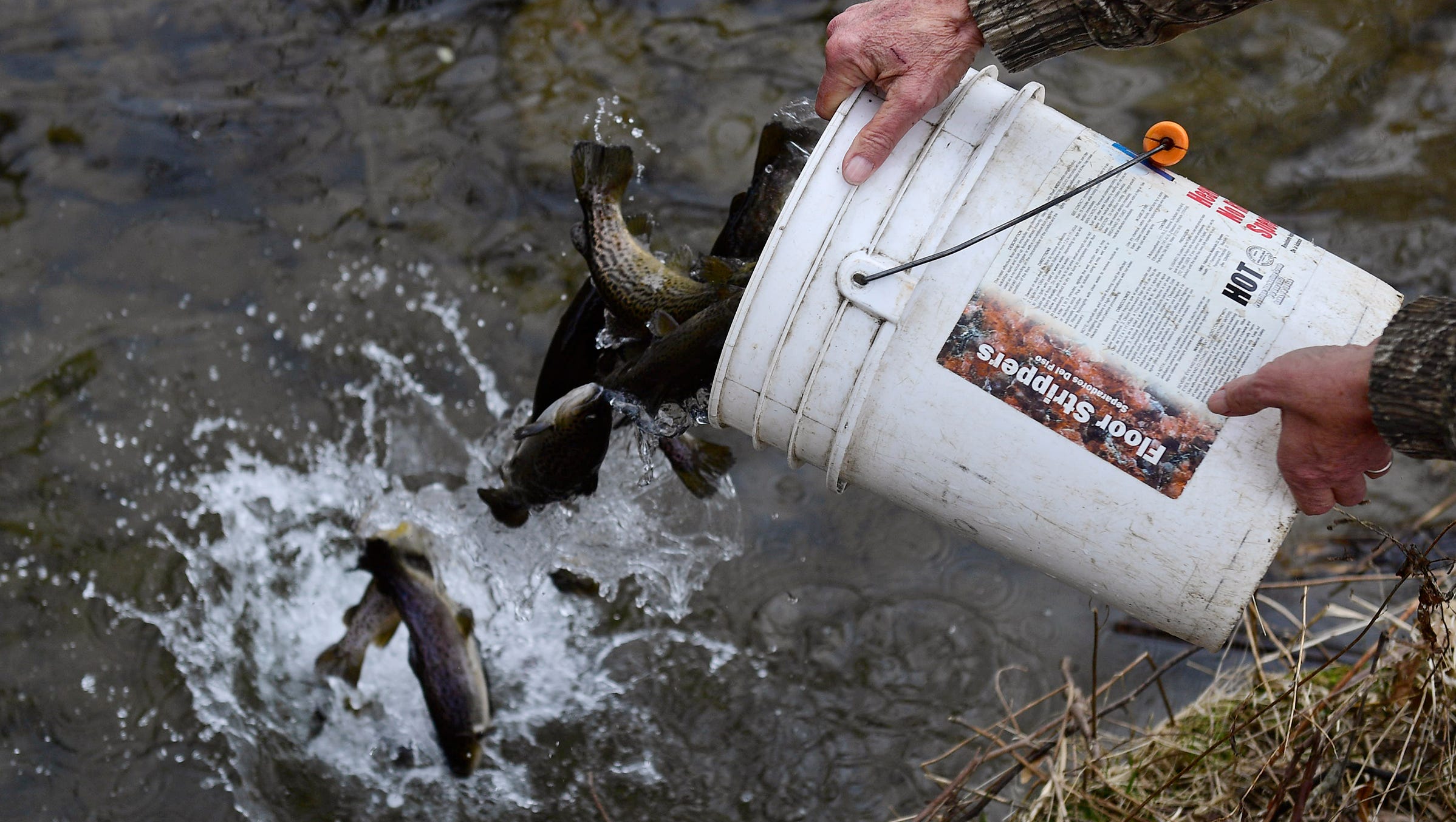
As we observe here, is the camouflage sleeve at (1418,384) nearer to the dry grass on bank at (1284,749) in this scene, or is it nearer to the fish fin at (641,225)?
the dry grass on bank at (1284,749)

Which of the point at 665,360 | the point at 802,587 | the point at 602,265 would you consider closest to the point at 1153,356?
the point at 665,360

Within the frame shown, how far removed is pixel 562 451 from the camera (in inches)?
112

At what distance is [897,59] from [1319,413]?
102 cm

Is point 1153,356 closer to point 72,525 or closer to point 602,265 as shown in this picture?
point 602,265

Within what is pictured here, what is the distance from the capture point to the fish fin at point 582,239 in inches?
114

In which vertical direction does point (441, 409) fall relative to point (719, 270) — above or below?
below

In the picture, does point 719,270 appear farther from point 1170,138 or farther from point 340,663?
point 340,663

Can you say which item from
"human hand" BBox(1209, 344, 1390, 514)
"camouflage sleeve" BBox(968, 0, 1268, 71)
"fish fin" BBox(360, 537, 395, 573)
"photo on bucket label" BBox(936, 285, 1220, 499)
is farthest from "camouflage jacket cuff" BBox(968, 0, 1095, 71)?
"fish fin" BBox(360, 537, 395, 573)

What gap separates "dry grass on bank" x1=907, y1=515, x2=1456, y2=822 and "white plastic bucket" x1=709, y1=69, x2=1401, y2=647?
482mm

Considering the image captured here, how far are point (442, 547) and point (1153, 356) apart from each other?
9.19ft

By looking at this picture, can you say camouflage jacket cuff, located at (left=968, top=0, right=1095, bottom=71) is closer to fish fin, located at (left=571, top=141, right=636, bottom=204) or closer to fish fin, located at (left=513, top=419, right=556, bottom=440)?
fish fin, located at (left=571, top=141, right=636, bottom=204)

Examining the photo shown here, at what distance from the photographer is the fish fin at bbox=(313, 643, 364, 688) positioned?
3604mm

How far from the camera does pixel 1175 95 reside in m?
4.17

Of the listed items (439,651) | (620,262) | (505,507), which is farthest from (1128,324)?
(439,651)
